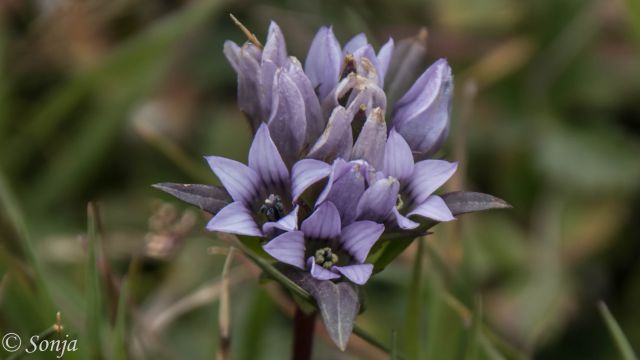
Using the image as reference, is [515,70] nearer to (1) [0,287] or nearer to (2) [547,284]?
(2) [547,284]

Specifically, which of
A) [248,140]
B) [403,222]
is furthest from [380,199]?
[248,140]

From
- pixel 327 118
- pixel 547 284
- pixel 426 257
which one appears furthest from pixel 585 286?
pixel 327 118

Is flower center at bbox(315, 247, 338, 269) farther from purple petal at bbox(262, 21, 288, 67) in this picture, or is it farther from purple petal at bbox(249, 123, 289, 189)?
purple petal at bbox(262, 21, 288, 67)

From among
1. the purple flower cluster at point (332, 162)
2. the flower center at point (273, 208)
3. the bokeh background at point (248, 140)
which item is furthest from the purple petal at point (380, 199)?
Result: the bokeh background at point (248, 140)

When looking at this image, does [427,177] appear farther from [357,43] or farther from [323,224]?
[357,43]

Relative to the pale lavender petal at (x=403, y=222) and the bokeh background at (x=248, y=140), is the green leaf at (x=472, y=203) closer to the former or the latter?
the pale lavender petal at (x=403, y=222)

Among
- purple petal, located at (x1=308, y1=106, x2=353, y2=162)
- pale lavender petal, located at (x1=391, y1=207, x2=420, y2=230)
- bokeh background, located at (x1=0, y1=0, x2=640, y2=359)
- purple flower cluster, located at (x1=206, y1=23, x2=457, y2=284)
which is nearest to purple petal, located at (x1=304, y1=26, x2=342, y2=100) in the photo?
purple flower cluster, located at (x1=206, y1=23, x2=457, y2=284)
